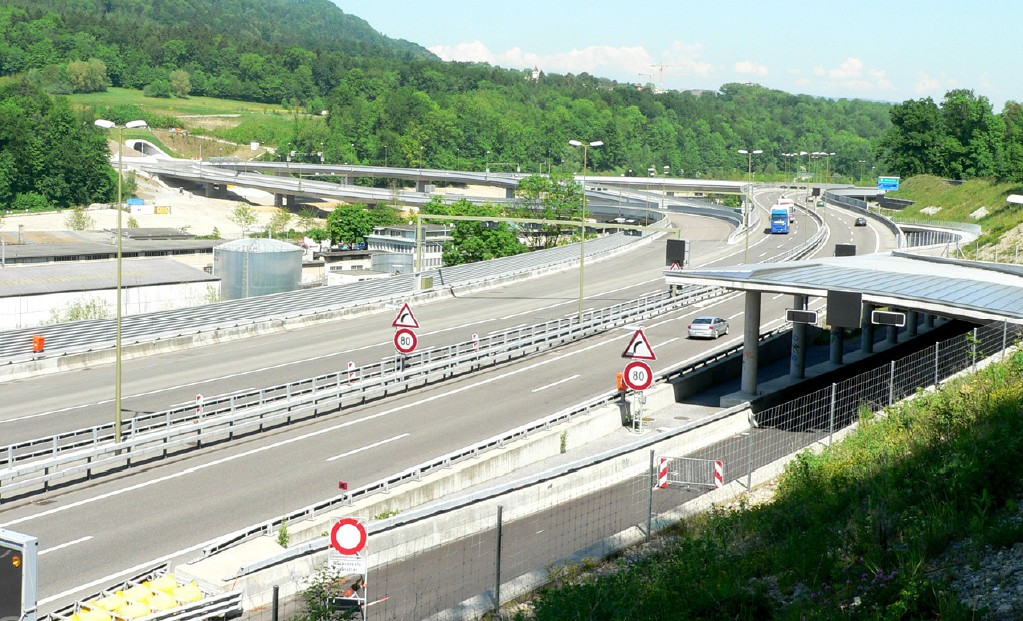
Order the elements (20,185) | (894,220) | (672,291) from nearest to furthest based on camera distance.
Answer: (672,291)
(894,220)
(20,185)

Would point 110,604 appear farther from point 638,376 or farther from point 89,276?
point 89,276

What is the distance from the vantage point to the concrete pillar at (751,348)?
33156 mm

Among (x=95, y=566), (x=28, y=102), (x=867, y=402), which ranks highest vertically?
(x=28, y=102)

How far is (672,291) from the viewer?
55.2 metres

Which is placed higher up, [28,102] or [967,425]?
[28,102]

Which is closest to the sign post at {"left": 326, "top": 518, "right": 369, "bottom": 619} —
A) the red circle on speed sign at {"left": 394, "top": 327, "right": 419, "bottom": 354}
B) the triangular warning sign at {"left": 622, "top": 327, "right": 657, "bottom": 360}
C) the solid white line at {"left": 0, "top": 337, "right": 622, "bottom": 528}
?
the solid white line at {"left": 0, "top": 337, "right": 622, "bottom": 528}

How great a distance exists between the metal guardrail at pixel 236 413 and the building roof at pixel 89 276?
32.0 metres

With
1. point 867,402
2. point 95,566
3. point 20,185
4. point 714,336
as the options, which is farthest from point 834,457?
point 20,185

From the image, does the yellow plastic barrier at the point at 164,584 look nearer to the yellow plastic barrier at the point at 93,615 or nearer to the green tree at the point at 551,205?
the yellow plastic barrier at the point at 93,615

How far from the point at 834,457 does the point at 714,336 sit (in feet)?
84.4

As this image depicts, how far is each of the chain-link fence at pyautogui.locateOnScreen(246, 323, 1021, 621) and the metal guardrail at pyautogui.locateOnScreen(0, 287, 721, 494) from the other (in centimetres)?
895

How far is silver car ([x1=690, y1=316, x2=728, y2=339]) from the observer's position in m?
45.8

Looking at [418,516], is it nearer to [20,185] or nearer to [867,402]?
[867,402]

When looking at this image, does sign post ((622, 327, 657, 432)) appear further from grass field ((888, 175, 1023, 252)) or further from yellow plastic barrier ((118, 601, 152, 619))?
grass field ((888, 175, 1023, 252))
